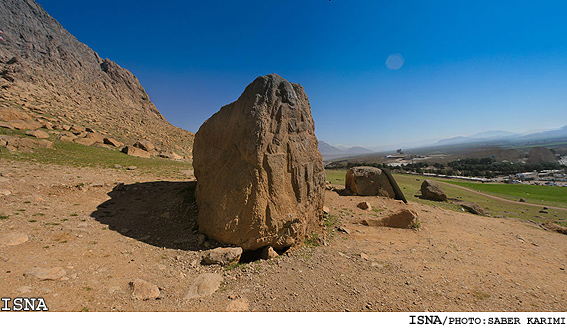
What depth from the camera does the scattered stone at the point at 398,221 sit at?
11.4 m

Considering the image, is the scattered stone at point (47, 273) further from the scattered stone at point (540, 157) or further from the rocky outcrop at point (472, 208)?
the scattered stone at point (540, 157)

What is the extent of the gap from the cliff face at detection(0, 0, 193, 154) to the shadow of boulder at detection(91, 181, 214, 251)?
1143 inches

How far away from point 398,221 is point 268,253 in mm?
7902

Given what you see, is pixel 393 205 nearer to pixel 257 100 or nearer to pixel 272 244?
pixel 272 244

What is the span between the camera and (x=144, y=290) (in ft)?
17.1

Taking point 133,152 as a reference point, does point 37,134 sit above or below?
above

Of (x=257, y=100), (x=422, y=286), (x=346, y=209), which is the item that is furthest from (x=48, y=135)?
(x=422, y=286)

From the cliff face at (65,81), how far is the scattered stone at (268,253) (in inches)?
1447

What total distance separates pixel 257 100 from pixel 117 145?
94.1 ft

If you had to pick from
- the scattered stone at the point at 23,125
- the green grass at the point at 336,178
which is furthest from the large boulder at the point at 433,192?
the scattered stone at the point at 23,125

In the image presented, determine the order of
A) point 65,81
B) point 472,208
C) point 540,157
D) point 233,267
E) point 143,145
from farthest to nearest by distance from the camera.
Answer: point 540,157 < point 65,81 < point 143,145 < point 472,208 < point 233,267

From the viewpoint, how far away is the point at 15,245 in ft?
20.1

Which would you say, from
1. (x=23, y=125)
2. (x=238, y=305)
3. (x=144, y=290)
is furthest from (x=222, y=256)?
(x=23, y=125)

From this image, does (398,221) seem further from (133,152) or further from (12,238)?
(133,152)
